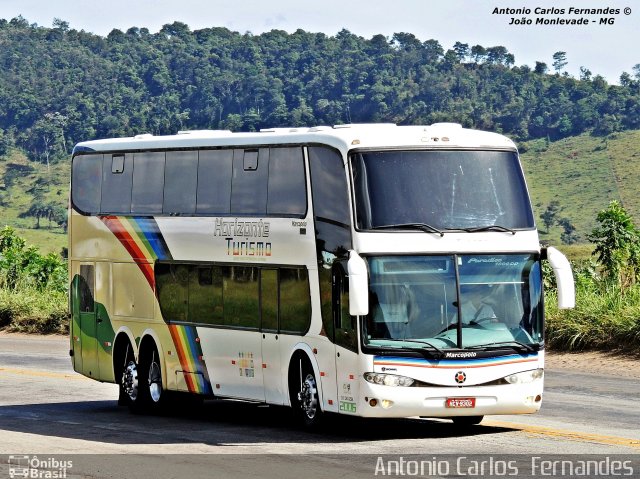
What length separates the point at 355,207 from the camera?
52.4 ft

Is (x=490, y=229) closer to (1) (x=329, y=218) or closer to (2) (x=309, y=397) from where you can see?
(1) (x=329, y=218)

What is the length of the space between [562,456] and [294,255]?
15.2 feet

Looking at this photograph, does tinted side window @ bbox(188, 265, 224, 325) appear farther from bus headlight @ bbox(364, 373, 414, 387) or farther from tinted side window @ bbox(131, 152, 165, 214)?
bus headlight @ bbox(364, 373, 414, 387)

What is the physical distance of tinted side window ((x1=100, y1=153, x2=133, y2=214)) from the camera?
21.2m

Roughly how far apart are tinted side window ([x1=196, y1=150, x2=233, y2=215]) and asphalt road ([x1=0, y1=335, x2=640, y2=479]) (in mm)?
2858

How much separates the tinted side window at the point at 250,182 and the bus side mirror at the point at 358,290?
2841 mm

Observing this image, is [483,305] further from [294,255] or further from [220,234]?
[220,234]

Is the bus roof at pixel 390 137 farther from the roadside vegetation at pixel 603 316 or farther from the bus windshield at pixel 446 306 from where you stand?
the roadside vegetation at pixel 603 316

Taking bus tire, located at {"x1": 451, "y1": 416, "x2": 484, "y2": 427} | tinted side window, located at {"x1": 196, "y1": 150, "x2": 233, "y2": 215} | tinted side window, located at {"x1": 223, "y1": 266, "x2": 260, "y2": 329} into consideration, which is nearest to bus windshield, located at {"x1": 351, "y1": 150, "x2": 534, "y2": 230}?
bus tire, located at {"x1": 451, "y1": 416, "x2": 484, "y2": 427}

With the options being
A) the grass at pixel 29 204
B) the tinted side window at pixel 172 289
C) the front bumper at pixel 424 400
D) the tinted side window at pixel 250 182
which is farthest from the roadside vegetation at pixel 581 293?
the grass at pixel 29 204

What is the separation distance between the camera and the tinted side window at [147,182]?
66.9ft

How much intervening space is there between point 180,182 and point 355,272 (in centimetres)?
527

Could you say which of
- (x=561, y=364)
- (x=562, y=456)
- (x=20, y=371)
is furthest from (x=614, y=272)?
(x=562, y=456)

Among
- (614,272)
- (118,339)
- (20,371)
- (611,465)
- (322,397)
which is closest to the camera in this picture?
(611,465)
